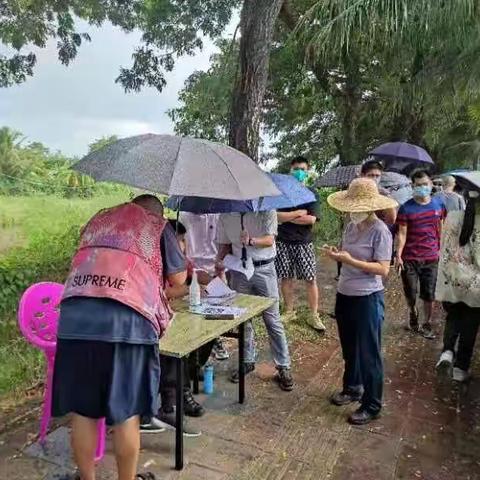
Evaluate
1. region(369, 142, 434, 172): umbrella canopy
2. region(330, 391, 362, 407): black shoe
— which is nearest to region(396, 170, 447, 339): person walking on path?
region(330, 391, 362, 407): black shoe

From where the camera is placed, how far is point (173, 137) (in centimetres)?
245

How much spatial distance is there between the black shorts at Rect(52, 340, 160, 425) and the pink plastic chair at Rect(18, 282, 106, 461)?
58cm

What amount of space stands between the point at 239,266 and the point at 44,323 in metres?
1.35

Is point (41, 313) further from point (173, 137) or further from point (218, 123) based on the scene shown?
point (218, 123)

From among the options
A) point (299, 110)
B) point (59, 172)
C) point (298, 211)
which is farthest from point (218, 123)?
point (298, 211)

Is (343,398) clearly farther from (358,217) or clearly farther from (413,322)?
(413,322)

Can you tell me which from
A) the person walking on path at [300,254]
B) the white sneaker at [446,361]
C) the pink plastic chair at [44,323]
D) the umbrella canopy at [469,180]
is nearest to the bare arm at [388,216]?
the person walking on path at [300,254]

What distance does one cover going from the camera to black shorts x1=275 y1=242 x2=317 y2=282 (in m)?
4.88

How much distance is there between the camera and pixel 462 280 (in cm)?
369

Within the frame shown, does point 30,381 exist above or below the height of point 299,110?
below

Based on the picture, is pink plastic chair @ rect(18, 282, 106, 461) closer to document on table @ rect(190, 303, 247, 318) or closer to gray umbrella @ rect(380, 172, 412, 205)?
document on table @ rect(190, 303, 247, 318)

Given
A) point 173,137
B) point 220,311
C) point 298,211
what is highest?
point 173,137

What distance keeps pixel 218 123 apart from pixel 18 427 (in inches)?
394

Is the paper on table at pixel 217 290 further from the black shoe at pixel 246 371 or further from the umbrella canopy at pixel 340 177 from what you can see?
the umbrella canopy at pixel 340 177
